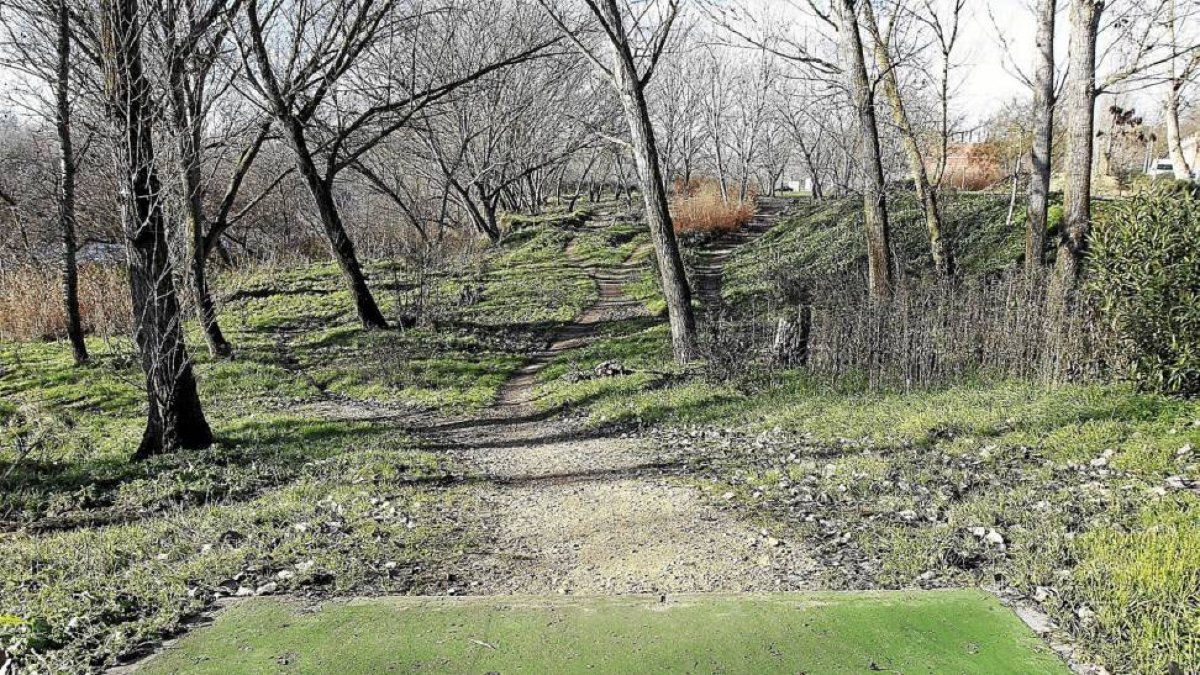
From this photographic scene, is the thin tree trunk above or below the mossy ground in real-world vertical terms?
above

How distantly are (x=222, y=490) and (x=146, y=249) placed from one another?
2.33 m

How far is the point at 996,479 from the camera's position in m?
5.76

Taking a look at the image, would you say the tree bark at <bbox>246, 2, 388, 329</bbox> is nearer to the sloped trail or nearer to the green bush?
the sloped trail

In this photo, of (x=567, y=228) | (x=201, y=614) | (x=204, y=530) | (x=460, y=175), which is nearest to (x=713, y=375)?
(x=204, y=530)

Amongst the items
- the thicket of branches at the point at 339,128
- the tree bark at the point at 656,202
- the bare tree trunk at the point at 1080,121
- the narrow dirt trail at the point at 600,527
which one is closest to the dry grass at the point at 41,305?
the thicket of branches at the point at 339,128

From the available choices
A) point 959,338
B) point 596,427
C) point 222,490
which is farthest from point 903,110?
point 222,490

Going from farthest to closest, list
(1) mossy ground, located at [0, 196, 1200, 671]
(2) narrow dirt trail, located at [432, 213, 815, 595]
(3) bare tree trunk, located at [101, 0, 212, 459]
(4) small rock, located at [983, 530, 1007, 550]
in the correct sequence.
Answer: (3) bare tree trunk, located at [101, 0, 212, 459] < (2) narrow dirt trail, located at [432, 213, 815, 595] < (4) small rock, located at [983, 530, 1007, 550] < (1) mossy ground, located at [0, 196, 1200, 671]

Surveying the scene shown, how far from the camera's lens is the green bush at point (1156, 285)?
21.6 feet

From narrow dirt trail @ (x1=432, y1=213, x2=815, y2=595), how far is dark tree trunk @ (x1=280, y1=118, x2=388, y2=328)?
697 centimetres

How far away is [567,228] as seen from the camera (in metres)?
32.6

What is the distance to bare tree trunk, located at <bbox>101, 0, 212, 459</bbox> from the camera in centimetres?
686

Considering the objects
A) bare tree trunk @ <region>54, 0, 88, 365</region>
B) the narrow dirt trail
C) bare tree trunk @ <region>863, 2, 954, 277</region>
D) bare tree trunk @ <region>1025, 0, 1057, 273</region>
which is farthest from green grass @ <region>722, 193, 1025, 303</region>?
bare tree trunk @ <region>54, 0, 88, 365</region>

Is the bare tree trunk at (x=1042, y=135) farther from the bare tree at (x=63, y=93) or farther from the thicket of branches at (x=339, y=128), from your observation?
the bare tree at (x=63, y=93)

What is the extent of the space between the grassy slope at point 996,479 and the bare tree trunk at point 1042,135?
133 inches
